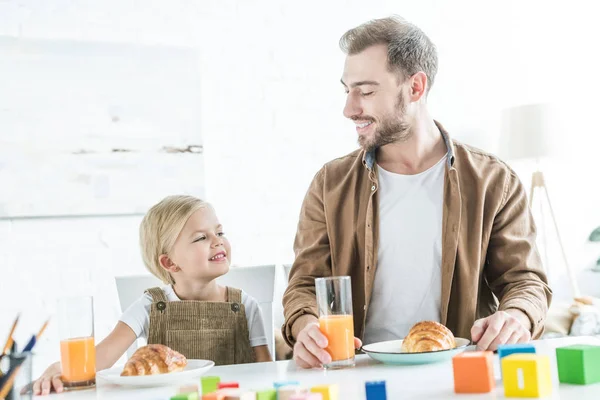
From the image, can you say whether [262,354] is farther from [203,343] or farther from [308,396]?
Answer: [308,396]

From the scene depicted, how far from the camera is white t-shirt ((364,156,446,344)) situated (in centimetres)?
192

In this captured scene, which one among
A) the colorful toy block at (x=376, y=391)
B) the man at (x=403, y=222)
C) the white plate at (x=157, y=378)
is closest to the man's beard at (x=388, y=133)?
the man at (x=403, y=222)

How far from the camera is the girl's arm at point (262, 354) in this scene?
195 cm

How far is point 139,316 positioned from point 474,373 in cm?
107

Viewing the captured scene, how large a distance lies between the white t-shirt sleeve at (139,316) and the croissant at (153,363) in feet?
1.80

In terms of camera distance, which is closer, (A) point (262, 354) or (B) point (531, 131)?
(A) point (262, 354)

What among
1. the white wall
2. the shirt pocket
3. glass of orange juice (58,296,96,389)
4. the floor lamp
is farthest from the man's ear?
the floor lamp

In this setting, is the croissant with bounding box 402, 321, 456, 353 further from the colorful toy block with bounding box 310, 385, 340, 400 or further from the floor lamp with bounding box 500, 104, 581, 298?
the floor lamp with bounding box 500, 104, 581, 298

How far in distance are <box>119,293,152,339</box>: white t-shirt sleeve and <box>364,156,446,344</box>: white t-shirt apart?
56 cm

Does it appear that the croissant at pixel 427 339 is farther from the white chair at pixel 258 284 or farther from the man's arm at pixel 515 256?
the white chair at pixel 258 284

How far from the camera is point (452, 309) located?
1.92m

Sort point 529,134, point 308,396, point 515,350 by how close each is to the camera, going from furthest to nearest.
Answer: point 529,134 → point 515,350 → point 308,396

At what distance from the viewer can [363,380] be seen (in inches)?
49.6

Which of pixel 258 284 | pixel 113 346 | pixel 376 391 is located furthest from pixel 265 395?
pixel 258 284
